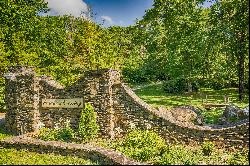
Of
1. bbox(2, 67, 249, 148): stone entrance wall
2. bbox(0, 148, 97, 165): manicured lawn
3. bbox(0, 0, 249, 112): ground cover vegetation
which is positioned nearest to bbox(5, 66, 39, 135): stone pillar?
bbox(2, 67, 249, 148): stone entrance wall

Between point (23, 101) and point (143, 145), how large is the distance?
26.2ft

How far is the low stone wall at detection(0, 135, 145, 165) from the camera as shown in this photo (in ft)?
41.7

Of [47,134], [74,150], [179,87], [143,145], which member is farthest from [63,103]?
[179,87]

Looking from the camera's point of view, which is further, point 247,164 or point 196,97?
point 196,97

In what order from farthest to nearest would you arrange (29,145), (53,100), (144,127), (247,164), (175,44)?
(175,44) < (53,100) < (144,127) < (29,145) < (247,164)

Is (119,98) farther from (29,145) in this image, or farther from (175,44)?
(175,44)

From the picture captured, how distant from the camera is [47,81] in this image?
19.1 m

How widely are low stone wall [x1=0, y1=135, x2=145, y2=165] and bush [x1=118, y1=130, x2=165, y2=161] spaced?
1.06 metres

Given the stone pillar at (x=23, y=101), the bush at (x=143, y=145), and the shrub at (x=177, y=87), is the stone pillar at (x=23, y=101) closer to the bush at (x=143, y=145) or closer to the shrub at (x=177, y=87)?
the bush at (x=143, y=145)

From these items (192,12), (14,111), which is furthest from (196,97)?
(14,111)

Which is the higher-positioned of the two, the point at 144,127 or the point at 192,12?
the point at 192,12

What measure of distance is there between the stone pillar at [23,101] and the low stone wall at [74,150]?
9.05 ft

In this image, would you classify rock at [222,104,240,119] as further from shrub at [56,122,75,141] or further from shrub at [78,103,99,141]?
shrub at [56,122,75,141]

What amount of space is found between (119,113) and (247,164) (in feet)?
23.5
